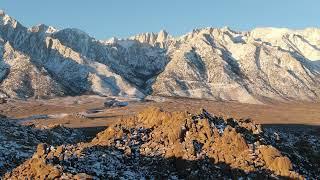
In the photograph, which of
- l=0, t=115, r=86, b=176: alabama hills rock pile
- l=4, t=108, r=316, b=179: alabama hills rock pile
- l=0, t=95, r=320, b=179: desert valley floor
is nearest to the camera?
l=4, t=108, r=316, b=179: alabama hills rock pile

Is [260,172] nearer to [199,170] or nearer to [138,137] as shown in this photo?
[199,170]

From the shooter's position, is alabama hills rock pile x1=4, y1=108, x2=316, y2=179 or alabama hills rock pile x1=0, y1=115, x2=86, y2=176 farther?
alabama hills rock pile x1=0, y1=115, x2=86, y2=176

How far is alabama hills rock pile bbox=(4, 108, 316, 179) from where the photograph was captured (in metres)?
32.1

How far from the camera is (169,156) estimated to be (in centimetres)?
3712

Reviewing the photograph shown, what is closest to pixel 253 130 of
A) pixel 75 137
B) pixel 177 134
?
pixel 177 134

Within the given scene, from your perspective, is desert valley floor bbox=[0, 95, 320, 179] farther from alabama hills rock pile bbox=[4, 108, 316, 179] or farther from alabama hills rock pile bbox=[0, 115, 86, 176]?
alabama hills rock pile bbox=[0, 115, 86, 176]

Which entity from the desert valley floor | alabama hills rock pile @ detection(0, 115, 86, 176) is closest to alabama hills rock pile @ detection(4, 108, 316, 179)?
the desert valley floor

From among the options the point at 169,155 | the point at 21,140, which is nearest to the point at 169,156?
the point at 169,155

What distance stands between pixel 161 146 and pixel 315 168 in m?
11.6

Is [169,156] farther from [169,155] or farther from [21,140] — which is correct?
[21,140]

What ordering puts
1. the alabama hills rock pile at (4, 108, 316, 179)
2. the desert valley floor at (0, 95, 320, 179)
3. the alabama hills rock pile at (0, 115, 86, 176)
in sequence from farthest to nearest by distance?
1. the alabama hills rock pile at (0, 115, 86, 176)
2. the desert valley floor at (0, 95, 320, 179)
3. the alabama hills rock pile at (4, 108, 316, 179)

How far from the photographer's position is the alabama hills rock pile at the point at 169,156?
3209 cm

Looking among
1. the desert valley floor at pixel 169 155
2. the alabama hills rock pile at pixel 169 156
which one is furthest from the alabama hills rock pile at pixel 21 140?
the alabama hills rock pile at pixel 169 156

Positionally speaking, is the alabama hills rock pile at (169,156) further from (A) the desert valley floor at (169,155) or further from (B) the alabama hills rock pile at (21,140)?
(B) the alabama hills rock pile at (21,140)
